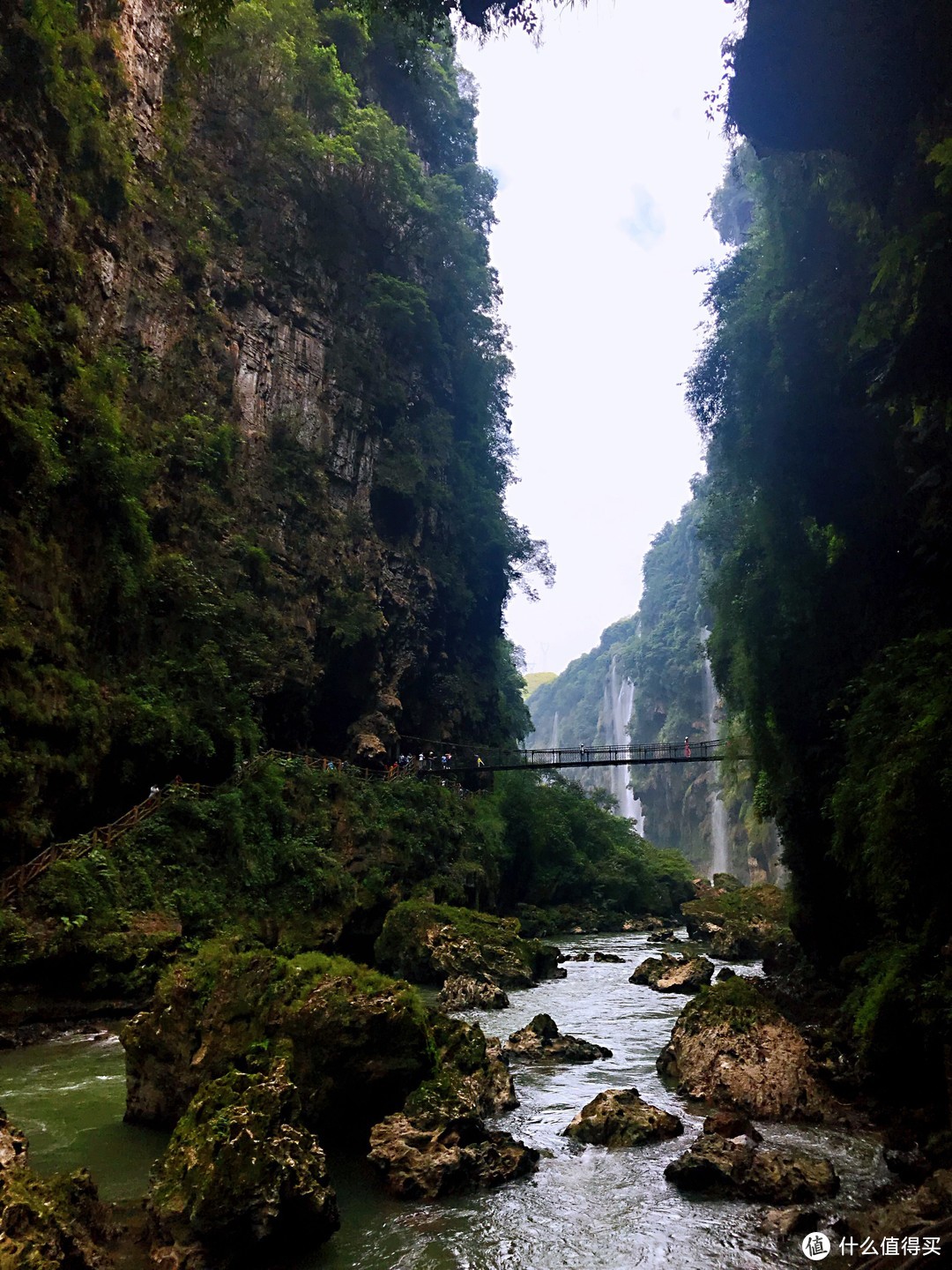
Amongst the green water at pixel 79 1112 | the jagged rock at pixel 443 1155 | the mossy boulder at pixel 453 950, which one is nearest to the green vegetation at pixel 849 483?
the jagged rock at pixel 443 1155

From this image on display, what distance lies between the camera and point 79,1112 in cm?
582

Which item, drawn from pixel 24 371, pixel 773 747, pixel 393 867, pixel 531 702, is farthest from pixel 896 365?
pixel 531 702

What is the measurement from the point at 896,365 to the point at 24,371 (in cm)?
1076

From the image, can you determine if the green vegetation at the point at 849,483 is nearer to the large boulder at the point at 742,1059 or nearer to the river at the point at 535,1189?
the large boulder at the point at 742,1059

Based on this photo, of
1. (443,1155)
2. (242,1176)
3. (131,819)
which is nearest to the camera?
(242,1176)

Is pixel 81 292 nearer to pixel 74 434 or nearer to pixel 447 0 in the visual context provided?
pixel 74 434

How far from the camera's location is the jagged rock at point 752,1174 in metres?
4.40

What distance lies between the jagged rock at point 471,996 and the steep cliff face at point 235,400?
18.7 feet

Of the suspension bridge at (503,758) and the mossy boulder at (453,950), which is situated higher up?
the suspension bridge at (503,758)

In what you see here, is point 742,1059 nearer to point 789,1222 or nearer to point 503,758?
point 789,1222

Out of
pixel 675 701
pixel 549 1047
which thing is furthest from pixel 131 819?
pixel 675 701

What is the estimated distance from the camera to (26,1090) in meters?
6.29

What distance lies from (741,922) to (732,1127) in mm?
14497

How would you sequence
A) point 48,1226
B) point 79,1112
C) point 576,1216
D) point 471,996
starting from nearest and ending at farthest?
point 48,1226 < point 576,1216 < point 79,1112 < point 471,996
